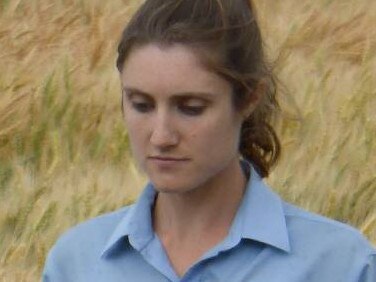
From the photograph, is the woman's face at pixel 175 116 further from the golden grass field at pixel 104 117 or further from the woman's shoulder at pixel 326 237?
the golden grass field at pixel 104 117

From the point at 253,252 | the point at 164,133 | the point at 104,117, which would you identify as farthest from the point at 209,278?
the point at 104,117

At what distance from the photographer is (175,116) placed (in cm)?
194

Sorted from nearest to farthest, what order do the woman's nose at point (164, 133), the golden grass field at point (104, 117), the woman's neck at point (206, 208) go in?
the woman's nose at point (164, 133), the woman's neck at point (206, 208), the golden grass field at point (104, 117)

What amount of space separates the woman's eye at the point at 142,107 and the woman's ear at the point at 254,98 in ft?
0.51

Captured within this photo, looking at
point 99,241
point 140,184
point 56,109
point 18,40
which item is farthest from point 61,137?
A: point 99,241

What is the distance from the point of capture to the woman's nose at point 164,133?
1.93 meters

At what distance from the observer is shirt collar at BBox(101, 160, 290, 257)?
77.9 inches

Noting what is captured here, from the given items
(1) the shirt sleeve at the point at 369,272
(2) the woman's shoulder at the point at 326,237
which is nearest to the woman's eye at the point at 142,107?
(2) the woman's shoulder at the point at 326,237

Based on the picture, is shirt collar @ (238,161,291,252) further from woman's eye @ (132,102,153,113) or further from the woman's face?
woman's eye @ (132,102,153,113)

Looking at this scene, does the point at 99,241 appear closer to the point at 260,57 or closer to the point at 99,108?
the point at 260,57

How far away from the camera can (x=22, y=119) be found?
13.9ft

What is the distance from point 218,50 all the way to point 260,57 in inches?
4.4

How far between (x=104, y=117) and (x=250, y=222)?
231 centimetres

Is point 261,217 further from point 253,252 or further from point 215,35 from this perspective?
point 215,35
